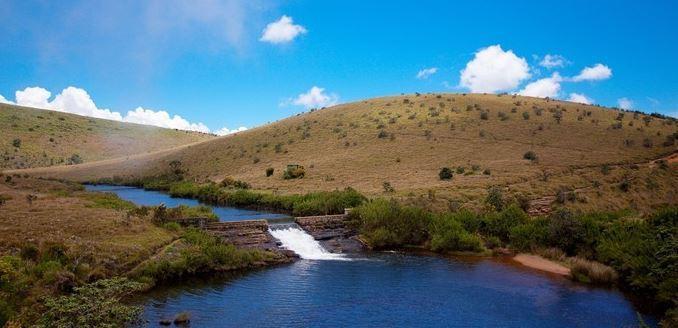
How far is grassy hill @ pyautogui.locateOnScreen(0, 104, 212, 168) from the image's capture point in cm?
11931

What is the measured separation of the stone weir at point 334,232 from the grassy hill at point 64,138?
320ft

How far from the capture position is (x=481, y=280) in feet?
97.4

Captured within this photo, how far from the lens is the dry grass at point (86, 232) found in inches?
1055

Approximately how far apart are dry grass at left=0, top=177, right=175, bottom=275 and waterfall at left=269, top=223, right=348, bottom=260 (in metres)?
8.99

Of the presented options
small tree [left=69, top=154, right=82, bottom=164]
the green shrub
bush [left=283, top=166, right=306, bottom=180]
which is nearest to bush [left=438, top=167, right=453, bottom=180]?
bush [left=283, top=166, right=306, bottom=180]

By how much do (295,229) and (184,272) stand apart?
13.2 m

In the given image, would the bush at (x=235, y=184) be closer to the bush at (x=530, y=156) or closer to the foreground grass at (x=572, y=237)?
the foreground grass at (x=572, y=237)

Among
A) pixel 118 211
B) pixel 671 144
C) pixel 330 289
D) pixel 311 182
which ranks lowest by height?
pixel 330 289

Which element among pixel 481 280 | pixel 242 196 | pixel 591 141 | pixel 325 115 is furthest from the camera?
pixel 325 115

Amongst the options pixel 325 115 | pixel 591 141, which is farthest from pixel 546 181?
pixel 325 115

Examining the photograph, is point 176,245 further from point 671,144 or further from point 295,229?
point 671,144

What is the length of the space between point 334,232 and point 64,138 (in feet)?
405

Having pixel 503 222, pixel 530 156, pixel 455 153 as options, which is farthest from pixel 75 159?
pixel 503 222

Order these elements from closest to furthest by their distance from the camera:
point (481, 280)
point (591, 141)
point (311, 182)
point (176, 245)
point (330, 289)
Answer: point (330, 289)
point (481, 280)
point (176, 245)
point (311, 182)
point (591, 141)
